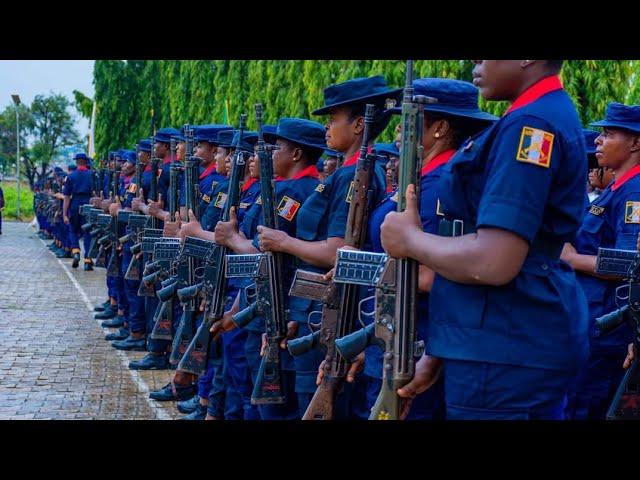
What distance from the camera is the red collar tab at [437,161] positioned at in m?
3.90

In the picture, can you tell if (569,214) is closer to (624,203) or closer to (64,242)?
(624,203)

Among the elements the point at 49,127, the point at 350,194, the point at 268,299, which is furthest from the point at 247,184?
the point at 49,127

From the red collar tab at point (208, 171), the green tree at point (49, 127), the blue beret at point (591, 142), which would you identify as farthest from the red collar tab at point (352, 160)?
the green tree at point (49, 127)

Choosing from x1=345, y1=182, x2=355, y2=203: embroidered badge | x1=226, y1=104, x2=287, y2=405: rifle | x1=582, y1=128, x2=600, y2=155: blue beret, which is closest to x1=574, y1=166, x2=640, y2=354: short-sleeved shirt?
x1=582, y1=128, x2=600, y2=155: blue beret

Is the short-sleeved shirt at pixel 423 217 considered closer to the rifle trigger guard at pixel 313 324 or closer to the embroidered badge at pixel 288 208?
the rifle trigger guard at pixel 313 324

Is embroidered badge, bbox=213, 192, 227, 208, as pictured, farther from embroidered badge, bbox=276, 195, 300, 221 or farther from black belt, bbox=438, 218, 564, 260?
black belt, bbox=438, 218, 564, 260

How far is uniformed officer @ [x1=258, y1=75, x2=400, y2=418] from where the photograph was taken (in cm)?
476

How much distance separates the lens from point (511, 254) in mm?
2754

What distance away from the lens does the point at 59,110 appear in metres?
41.9

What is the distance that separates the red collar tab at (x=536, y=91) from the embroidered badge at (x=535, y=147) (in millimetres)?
145

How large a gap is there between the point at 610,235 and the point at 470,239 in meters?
2.78

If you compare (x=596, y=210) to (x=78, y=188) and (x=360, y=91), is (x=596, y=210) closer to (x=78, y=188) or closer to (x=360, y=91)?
(x=360, y=91)

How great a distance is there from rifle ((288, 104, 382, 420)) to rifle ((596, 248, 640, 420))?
131 centimetres
